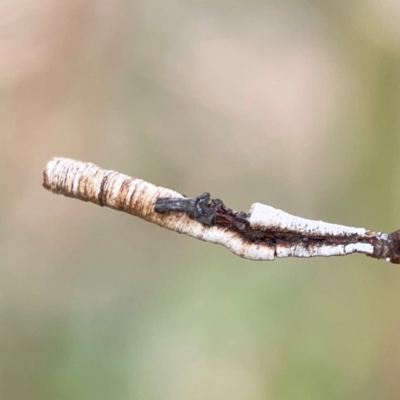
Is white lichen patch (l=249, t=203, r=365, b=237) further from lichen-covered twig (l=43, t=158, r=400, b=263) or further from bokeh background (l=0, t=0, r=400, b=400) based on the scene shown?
bokeh background (l=0, t=0, r=400, b=400)

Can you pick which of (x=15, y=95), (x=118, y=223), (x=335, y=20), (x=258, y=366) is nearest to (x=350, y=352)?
(x=258, y=366)

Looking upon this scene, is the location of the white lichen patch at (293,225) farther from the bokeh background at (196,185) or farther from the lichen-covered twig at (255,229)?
the bokeh background at (196,185)

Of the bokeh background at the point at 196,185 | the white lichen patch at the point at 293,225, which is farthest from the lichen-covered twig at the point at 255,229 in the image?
the bokeh background at the point at 196,185

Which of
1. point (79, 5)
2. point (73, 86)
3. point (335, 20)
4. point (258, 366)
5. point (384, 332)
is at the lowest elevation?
point (258, 366)

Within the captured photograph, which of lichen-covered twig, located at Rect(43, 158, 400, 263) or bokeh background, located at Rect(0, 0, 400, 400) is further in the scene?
bokeh background, located at Rect(0, 0, 400, 400)

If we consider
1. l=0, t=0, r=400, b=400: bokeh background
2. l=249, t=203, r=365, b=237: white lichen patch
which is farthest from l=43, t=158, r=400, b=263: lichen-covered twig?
l=0, t=0, r=400, b=400: bokeh background

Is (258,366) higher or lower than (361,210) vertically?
lower

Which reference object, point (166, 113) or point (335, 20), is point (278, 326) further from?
point (335, 20)

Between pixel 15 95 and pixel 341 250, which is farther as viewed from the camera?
pixel 15 95
